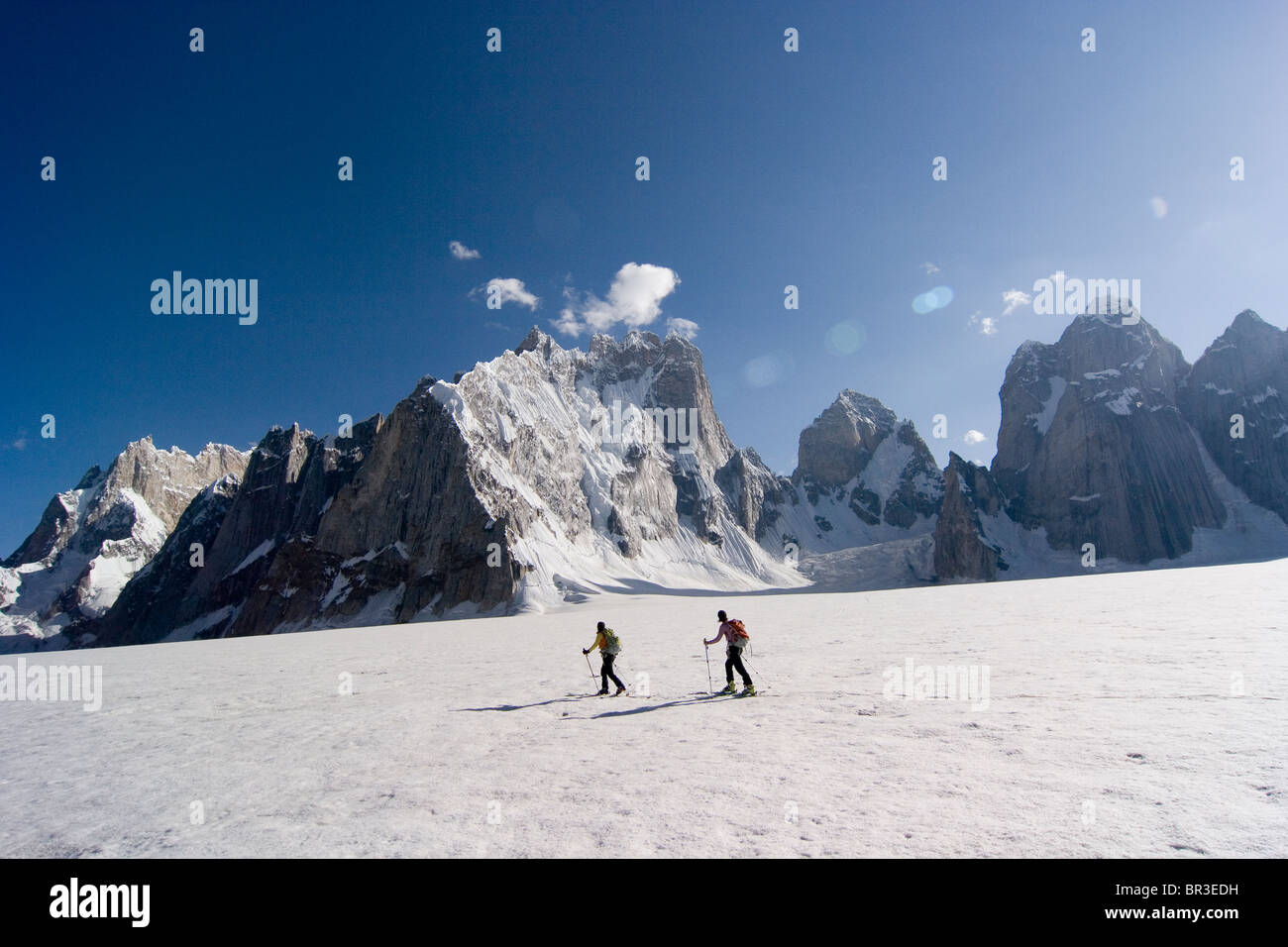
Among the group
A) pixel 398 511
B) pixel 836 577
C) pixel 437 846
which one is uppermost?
pixel 398 511

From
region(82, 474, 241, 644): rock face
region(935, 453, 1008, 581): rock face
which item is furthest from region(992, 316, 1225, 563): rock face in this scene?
region(82, 474, 241, 644): rock face

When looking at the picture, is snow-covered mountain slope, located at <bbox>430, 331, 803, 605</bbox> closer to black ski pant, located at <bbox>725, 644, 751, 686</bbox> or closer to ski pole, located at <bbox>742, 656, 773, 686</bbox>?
ski pole, located at <bbox>742, 656, 773, 686</bbox>

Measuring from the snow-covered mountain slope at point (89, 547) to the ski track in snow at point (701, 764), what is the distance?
171426 millimetres

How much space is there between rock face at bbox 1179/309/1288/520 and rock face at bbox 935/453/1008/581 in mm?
47420

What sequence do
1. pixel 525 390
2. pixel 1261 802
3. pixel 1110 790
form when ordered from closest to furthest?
pixel 1261 802
pixel 1110 790
pixel 525 390

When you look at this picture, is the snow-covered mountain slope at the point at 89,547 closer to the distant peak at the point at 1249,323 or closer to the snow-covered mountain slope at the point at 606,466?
the snow-covered mountain slope at the point at 606,466

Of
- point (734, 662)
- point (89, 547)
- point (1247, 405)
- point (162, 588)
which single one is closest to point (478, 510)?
point (734, 662)

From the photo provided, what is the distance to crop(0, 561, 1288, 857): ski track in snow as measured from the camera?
5598 mm

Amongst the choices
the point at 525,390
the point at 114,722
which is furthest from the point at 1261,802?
the point at 525,390

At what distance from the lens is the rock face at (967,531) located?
138250mm
